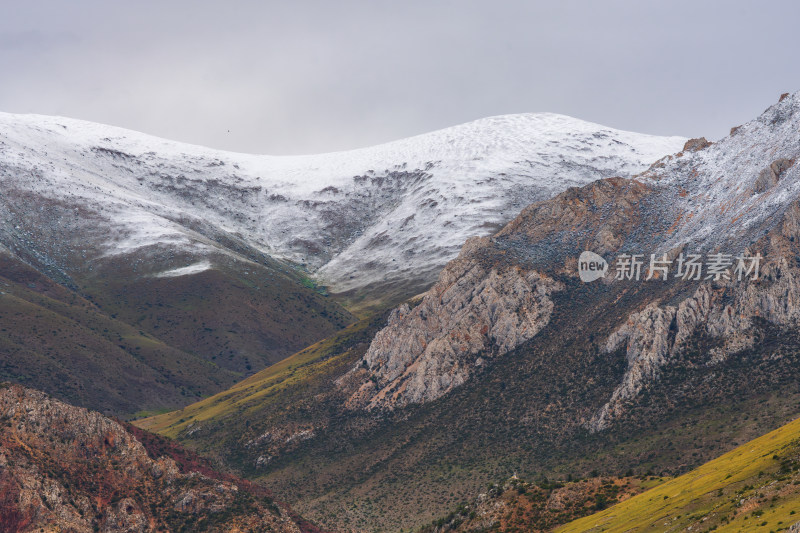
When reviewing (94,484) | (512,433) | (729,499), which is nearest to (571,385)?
(512,433)

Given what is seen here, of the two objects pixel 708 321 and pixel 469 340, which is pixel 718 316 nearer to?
pixel 708 321

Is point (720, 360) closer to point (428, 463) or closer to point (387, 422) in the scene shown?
point (428, 463)

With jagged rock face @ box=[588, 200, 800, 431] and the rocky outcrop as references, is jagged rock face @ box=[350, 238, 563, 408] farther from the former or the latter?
the rocky outcrop

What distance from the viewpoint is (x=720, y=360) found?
5719 inches

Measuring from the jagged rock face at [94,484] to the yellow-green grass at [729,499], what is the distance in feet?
166

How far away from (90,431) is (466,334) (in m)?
101

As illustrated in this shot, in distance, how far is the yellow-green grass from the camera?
188ft

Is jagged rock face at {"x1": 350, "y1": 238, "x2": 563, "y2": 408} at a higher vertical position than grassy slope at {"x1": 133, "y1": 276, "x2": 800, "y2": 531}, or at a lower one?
higher

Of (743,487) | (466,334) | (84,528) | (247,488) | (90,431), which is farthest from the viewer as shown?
(466,334)

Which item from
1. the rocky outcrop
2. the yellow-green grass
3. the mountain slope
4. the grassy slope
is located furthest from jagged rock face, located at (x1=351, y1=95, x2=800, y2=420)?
the yellow-green grass

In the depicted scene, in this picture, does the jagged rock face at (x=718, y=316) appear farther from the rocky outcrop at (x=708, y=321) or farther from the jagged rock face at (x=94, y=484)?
the jagged rock face at (x=94, y=484)

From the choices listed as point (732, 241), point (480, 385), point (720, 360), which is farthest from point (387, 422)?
point (732, 241)

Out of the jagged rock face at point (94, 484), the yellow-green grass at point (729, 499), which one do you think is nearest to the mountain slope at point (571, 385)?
the jagged rock face at point (94, 484)

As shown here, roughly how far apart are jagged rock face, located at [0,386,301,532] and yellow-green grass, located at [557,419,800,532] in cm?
5062
